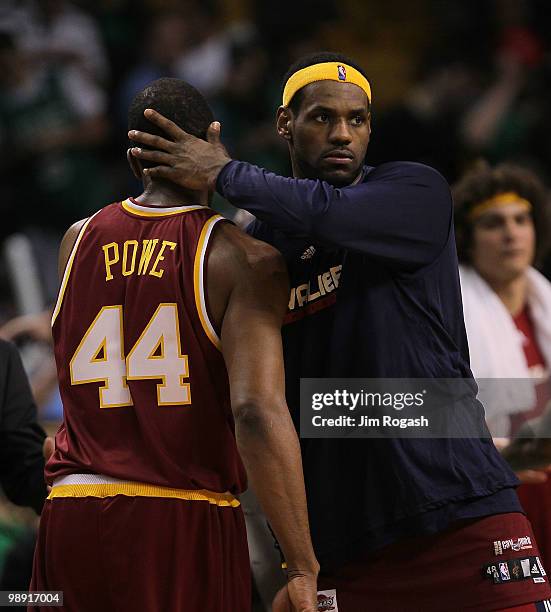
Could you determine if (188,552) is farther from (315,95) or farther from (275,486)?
(315,95)

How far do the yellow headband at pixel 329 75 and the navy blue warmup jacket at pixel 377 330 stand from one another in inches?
12.2

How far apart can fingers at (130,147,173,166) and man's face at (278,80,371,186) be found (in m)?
0.48

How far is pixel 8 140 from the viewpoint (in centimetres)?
929

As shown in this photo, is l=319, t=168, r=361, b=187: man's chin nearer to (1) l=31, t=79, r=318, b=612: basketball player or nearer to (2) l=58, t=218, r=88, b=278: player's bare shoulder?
(1) l=31, t=79, r=318, b=612: basketball player

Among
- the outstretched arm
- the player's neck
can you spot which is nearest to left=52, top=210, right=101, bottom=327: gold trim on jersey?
the player's neck

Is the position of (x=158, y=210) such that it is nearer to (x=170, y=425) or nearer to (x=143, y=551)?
(x=170, y=425)

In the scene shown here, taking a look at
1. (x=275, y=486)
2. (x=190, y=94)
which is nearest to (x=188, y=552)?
(x=275, y=486)

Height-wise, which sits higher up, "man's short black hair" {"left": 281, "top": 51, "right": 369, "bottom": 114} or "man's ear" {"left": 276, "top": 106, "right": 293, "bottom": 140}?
"man's short black hair" {"left": 281, "top": 51, "right": 369, "bottom": 114}

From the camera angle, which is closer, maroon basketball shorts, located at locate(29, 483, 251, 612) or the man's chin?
maroon basketball shorts, located at locate(29, 483, 251, 612)

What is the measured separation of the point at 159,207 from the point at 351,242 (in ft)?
1.99

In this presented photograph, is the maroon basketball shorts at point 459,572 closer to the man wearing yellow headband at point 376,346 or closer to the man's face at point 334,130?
the man wearing yellow headband at point 376,346

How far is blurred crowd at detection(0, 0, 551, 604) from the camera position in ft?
29.5

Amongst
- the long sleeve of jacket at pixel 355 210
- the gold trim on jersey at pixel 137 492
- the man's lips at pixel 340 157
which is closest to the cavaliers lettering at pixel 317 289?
the long sleeve of jacket at pixel 355 210

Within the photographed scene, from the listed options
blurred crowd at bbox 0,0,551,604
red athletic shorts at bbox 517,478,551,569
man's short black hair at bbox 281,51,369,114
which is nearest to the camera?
man's short black hair at bbox 281,51,369,114
